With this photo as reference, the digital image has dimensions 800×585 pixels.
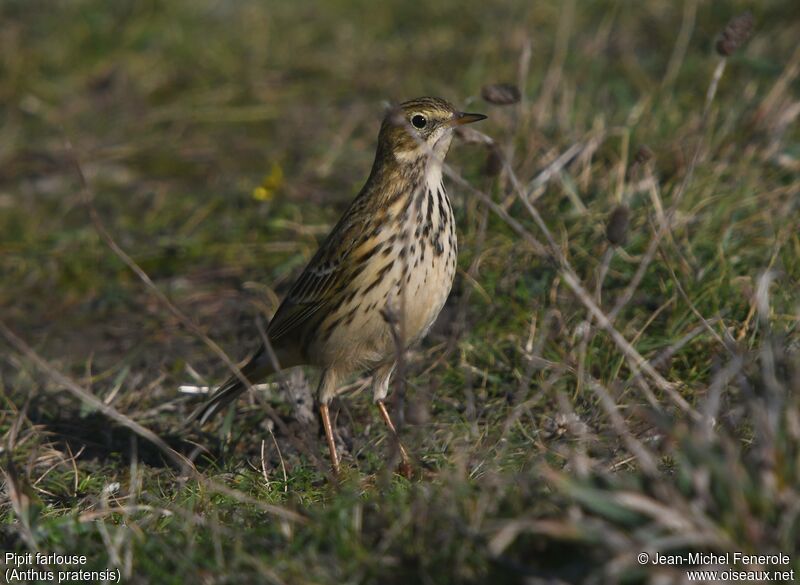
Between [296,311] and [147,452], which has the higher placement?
[296,311]

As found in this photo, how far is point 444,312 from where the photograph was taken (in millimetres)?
6176

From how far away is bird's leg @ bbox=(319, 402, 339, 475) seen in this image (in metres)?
5.06

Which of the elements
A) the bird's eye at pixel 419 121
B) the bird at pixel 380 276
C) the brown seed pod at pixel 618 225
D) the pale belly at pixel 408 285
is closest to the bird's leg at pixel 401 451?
the bird at pixel 380 276

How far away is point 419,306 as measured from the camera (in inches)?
191

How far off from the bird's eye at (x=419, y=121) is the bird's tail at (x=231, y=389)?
1179 millimetres

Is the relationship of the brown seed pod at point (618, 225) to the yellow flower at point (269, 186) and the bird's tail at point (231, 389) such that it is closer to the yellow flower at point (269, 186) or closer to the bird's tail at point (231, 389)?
the bird's tail at point (231, 389)

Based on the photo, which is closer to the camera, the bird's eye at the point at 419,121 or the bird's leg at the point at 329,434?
the bird's leg at the point at 329,434

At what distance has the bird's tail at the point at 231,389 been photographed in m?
5.39

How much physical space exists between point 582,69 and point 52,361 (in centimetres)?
395

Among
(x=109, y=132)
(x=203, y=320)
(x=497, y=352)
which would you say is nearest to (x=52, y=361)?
(x=203, y=320)

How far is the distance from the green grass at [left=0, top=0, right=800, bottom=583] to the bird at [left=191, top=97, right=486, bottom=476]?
19cm

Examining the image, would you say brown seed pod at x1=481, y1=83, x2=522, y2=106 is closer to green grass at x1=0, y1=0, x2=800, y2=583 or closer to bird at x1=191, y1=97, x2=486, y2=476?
bird at x1=191, y1=97, x2=486, y2=476

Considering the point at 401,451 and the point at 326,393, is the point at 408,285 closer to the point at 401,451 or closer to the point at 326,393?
the point at 401,451

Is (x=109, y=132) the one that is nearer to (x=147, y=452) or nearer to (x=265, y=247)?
(x=265, y=247)
